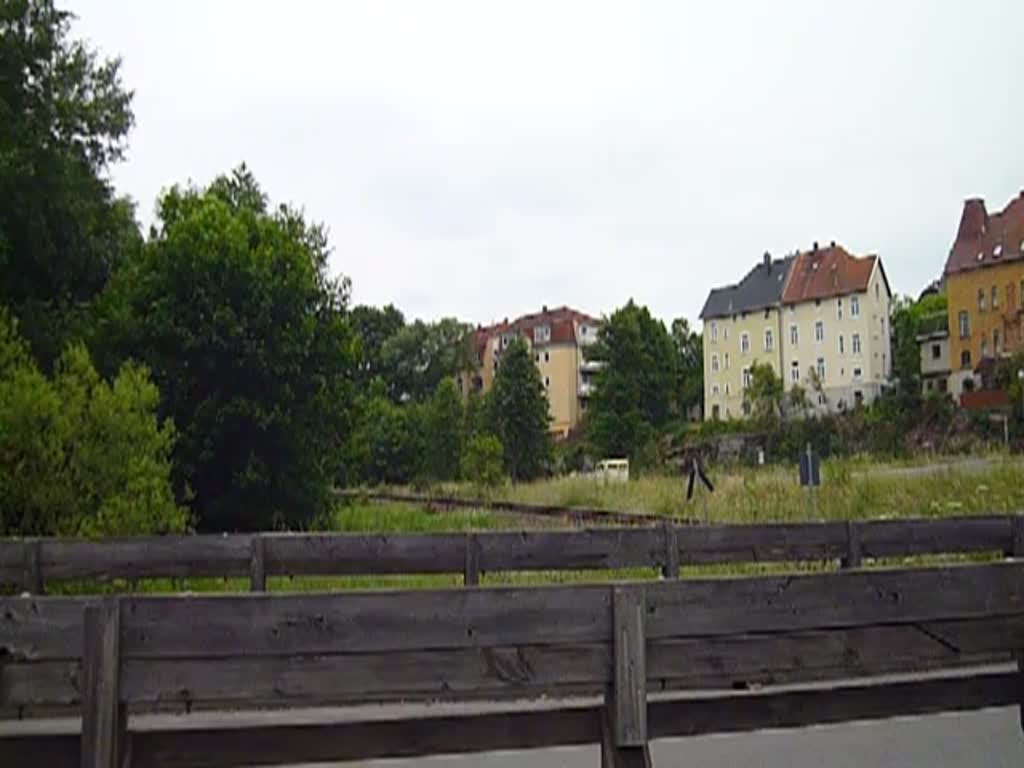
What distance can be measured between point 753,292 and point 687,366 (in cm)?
1577

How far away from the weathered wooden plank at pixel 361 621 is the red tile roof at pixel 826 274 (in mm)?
74646

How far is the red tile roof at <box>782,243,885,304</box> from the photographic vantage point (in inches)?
2921

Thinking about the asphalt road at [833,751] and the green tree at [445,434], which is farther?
the green tree at [445,434]

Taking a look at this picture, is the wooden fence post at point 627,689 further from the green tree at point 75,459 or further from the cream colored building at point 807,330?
the cream colored building at point 807,330

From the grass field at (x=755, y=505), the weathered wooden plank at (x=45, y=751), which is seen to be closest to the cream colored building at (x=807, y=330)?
the grass field at (x=755, y=505)

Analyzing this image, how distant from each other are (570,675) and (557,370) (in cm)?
9348

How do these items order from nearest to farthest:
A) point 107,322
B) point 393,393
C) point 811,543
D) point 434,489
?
point 811,543, point 107,322, point 434,489, point 393,393

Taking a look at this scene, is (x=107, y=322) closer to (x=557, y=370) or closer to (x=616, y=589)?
(x=616, y=589)

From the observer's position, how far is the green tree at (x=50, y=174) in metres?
18.7

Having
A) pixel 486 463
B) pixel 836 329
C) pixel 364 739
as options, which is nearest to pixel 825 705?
pixel 364 739

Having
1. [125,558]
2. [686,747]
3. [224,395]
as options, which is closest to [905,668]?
[686,747]

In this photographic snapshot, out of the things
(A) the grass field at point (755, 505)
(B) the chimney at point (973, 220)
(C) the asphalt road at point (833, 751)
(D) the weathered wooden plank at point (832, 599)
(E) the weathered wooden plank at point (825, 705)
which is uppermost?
(B) the chimney at point (973, 220)

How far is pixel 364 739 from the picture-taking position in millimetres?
3588

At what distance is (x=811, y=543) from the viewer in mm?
9414
